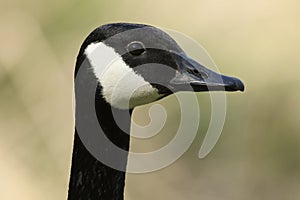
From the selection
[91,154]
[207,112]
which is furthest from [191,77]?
[207,112]

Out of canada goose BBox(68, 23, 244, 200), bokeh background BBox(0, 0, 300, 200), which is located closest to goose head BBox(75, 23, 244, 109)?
canada goose BBox(68, 23, 244, 200)

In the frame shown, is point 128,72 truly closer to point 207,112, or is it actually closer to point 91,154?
point 91,154

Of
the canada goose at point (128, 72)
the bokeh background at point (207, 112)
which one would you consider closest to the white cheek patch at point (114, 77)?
the canada goose at point (128, 72)

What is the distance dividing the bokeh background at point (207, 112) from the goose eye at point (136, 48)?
2.27 m

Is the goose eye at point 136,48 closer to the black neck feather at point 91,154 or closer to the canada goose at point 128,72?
→ the canada goose at point 128,72

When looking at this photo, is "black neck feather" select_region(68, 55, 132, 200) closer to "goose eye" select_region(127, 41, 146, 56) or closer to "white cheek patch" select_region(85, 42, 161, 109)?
"white cheek patch" select_region(85, 42, 161, 109)

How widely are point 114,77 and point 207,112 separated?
2.33m

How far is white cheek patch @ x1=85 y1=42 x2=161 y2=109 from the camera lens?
3.13m

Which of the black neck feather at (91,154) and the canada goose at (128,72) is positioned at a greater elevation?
the canada goose at (128,72)

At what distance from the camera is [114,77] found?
10.3 ft

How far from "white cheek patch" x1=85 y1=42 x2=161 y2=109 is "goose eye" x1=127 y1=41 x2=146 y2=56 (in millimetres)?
41

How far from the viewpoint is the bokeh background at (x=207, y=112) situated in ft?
17.8
